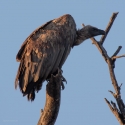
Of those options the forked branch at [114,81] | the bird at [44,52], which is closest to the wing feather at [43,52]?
the bird at [44,52]

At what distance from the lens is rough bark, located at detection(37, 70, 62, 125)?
891 centimetres

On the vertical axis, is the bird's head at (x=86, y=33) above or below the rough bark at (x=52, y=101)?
above

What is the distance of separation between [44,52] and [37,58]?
0.30m

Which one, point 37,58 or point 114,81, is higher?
point 37,58

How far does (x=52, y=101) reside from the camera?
902 cm

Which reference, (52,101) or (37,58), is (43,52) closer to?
(37,58)

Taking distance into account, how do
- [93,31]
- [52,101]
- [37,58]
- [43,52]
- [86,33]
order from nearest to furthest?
[52,101]
[37,58]
[43,52]
[86,33]
[93,31]

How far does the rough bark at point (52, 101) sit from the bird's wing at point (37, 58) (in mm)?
492

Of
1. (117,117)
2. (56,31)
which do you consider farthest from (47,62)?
(117,117)

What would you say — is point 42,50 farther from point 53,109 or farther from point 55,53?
point 53,109

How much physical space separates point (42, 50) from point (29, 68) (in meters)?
0.79

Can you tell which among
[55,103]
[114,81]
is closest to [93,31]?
[114,81]

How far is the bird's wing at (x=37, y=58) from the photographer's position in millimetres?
9523

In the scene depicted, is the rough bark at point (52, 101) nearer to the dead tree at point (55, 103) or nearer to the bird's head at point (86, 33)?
the dead tree at point (55, 103)
